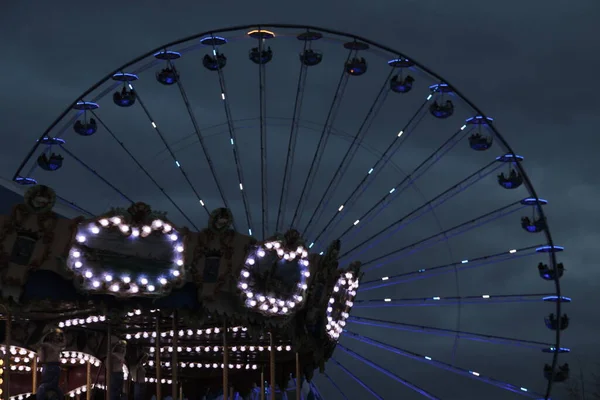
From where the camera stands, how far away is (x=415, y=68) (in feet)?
65.4

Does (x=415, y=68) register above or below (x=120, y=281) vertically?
above

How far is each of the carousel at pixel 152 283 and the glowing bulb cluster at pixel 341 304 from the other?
0.04 meters

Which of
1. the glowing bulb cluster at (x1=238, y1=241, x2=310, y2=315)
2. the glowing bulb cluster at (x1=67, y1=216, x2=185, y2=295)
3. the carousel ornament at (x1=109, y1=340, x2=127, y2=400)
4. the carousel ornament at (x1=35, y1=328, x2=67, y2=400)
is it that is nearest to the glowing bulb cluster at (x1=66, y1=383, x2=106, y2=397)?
the carousel ornament at (x1=109, y1=340, x2=127, y2=400)

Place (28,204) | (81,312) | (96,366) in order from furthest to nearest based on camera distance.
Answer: (96,366), (81,312), (28,204)

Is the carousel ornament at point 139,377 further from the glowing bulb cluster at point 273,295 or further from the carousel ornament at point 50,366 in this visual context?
the glowing bulb cluster at point 273,295

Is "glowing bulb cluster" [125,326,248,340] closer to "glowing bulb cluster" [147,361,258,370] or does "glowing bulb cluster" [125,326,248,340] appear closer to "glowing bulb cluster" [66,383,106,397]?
"glowing bulb cluster" [66,383,106,397]

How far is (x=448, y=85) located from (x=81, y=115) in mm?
7791

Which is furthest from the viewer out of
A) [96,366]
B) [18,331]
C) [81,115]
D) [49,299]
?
[96,366]

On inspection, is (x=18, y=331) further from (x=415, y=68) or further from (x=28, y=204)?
(x=415, y=68)

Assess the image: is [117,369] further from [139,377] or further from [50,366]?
[139,377]

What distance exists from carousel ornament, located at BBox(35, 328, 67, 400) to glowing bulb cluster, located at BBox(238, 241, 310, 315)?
11.8ft

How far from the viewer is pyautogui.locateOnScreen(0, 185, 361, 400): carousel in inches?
531

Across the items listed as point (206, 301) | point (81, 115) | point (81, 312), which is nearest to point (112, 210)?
point (206, 301)

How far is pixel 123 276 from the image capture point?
14086 millimetres
